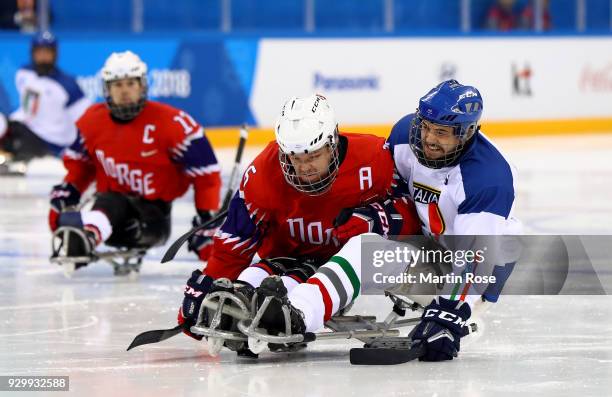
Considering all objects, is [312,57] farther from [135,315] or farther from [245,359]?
[245,359]

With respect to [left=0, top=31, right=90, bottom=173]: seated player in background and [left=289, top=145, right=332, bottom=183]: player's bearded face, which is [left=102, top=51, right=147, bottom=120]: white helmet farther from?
[left=0, top=31, right=90, bottom=173]: seated player in background

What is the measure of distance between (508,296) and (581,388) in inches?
69.6

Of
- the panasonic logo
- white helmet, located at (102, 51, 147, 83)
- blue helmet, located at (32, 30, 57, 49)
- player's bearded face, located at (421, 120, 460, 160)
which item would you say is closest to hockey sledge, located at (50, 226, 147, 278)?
white helmet, located at (102, 51, 147, 83)

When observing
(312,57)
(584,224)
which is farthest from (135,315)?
(312,57)

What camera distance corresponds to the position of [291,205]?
14.8 ft

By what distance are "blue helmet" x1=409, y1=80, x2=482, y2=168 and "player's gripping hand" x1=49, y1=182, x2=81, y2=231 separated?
2481 millimetres

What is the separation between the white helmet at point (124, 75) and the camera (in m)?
6.49

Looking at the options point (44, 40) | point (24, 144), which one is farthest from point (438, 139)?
point (24, 144)

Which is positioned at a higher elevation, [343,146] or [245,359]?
[343,146]

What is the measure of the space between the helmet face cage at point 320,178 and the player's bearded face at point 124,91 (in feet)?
7.28

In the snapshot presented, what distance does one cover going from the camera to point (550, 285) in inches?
232

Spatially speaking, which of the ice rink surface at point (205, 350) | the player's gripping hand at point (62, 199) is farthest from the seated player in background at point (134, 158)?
the ice rink surface at point (205, 350)

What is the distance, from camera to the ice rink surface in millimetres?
3949

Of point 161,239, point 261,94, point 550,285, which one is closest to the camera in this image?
point 550,285
